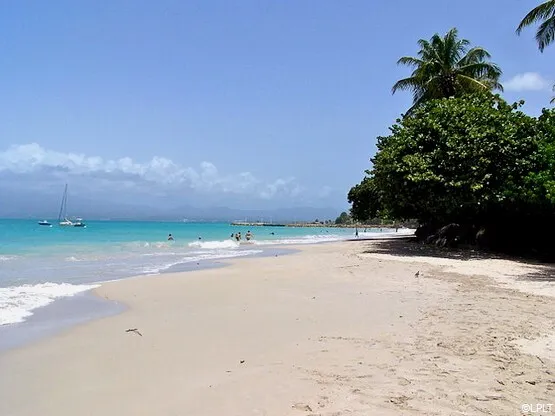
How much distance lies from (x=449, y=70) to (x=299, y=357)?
2645 cm

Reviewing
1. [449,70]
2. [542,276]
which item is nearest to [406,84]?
[449,70]

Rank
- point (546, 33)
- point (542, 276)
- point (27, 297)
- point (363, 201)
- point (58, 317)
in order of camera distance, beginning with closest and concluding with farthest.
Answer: point (58, 317), point (27, 297), point (542, 276), point (546, 33), point (363, 201)

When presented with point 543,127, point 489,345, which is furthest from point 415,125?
point 489,345

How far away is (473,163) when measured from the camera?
778 inches

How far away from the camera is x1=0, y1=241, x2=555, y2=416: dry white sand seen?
4.34m

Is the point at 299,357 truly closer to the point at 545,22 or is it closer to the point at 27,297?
the point at 27,297

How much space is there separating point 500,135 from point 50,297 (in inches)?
708

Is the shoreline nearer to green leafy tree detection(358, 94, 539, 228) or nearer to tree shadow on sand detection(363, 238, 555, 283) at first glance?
tree shadow on sand detection(363, 238, 555, 283)

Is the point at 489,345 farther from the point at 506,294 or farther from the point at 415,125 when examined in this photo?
the point at 415,125

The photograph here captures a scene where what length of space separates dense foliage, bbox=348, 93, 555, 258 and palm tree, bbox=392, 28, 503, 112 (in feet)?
18.4

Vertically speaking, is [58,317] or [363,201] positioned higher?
[363,201]

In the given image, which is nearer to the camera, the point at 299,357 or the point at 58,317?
the point at 299,357

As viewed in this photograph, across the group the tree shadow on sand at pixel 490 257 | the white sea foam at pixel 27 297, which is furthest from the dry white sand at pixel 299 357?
the tree shadow on sand at pixel 490 257

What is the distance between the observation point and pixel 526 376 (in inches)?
191
